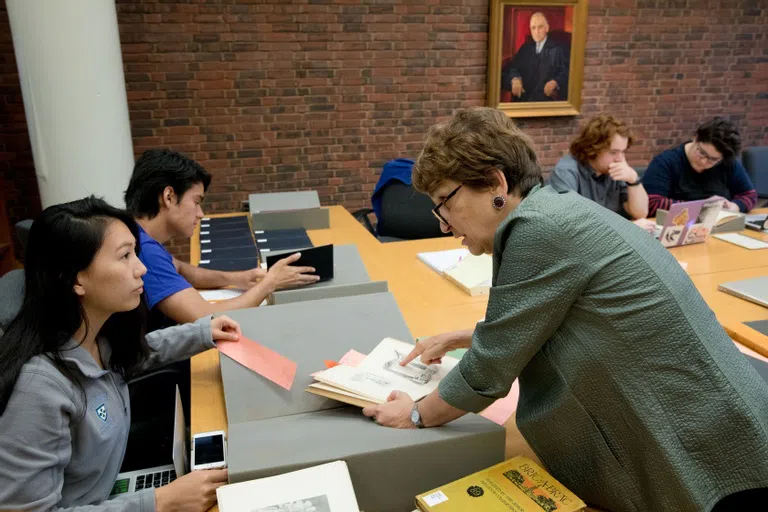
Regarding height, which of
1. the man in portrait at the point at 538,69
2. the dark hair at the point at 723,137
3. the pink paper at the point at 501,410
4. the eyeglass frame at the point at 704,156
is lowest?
the pink paper at the point at 501,410

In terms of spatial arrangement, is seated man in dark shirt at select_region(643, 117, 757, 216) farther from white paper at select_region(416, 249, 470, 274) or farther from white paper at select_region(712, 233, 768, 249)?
white paper at select_region(416, 249, 470, 274)

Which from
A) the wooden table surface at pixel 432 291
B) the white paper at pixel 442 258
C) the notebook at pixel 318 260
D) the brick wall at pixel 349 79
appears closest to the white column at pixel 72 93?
the wooden table surface at pixel 432 291

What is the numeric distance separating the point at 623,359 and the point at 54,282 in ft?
3.65

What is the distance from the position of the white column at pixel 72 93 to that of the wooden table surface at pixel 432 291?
32.1 inches

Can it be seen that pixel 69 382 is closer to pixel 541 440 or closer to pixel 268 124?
pixel 541 440

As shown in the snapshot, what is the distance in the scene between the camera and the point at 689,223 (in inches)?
110

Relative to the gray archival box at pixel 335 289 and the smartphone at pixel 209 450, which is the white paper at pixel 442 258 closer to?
the gray archival box at pixel 335 289

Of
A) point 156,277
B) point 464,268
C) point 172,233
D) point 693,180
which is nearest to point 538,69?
point 693,180

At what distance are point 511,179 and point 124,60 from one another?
404 centimetres

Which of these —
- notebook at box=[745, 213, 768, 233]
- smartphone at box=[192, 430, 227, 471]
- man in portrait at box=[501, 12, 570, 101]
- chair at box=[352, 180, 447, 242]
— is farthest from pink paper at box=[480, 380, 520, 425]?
man in portrait at box=[501, 12, 570, 101]

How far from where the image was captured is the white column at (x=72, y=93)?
309 centimetres

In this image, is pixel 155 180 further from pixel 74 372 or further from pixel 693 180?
pixel 693 180

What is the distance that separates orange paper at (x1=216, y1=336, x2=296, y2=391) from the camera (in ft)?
4.63

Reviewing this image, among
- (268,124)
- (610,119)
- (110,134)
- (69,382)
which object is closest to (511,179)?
(69,382)
